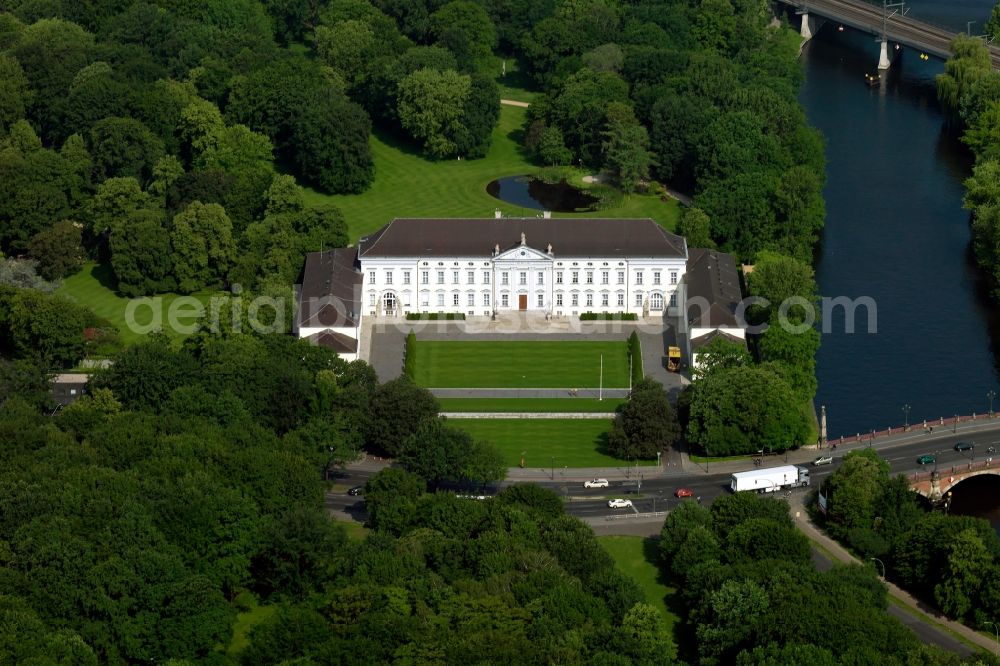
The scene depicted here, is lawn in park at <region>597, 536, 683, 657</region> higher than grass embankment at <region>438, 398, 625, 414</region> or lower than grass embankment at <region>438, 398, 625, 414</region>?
lower

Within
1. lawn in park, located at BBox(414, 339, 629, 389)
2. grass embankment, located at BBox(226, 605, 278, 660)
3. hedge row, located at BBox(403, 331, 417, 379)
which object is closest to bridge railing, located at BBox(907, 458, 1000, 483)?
lawn in park, located at BBox(414, 339, 629, 389)

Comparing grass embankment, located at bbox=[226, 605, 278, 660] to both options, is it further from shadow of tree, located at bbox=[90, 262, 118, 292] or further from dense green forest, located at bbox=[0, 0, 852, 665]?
shadow of tree, located at bbox=[90, 262, 118, 292]

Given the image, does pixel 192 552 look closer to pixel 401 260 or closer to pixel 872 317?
pixel 401 260

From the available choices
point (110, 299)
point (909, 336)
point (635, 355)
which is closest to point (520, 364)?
point (635, 355)

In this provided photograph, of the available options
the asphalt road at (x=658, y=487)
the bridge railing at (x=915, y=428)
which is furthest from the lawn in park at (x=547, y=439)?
the bridge railing at (x=915, y=428)

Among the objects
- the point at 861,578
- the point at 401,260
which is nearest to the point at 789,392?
the point at 861,578

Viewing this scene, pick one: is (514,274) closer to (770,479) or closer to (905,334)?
(905,334)
